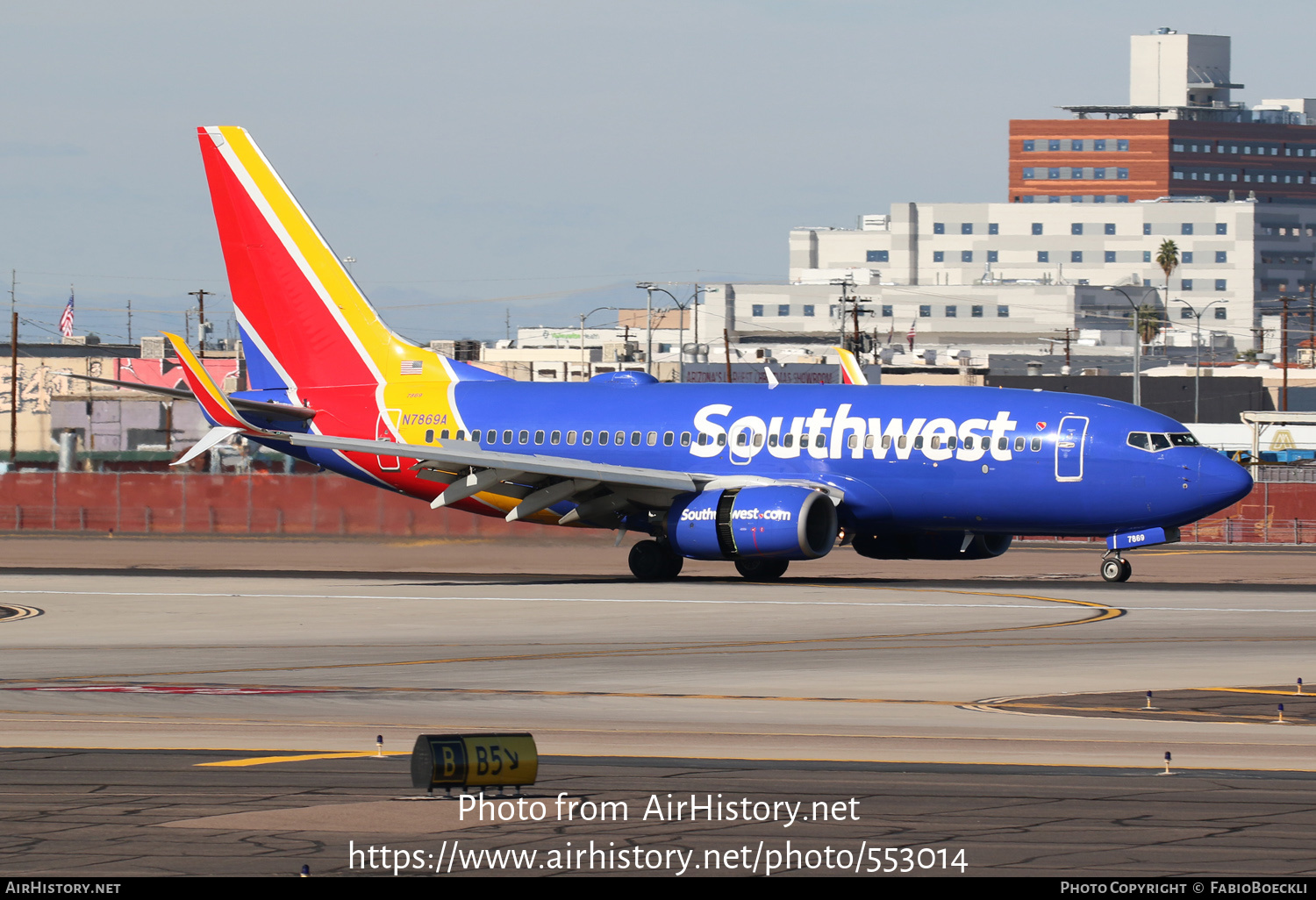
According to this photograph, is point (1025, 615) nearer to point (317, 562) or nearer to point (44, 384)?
point (317, 562)

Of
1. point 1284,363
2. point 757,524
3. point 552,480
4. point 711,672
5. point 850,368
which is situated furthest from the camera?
point 1284,363

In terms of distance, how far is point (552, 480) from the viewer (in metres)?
41.7

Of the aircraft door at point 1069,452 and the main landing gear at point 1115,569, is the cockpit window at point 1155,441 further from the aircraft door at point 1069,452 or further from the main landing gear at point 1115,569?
the main landing gear at point 1115,569

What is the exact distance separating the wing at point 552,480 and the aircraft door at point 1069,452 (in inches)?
196

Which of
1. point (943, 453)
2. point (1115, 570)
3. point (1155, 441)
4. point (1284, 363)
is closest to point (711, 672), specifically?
point (943, 453)

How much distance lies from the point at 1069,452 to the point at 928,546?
498 centimetres

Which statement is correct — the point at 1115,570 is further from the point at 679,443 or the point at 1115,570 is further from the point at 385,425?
the point at 385,425

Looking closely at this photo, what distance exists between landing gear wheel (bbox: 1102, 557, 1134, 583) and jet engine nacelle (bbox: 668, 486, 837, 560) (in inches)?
259

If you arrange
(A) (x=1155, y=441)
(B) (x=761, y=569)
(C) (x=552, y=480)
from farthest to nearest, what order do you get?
(B) (x=761, y=569), (C) (x=552, y=480), (A) (x=1155, y=441)

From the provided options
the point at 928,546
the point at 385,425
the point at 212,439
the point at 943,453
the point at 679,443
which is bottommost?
the point at 928,546

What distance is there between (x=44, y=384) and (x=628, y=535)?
81406 mm

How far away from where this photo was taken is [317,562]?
169 ft

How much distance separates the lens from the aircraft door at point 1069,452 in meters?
38.8

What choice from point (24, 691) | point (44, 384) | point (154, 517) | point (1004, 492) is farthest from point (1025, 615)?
point (44, 384)
